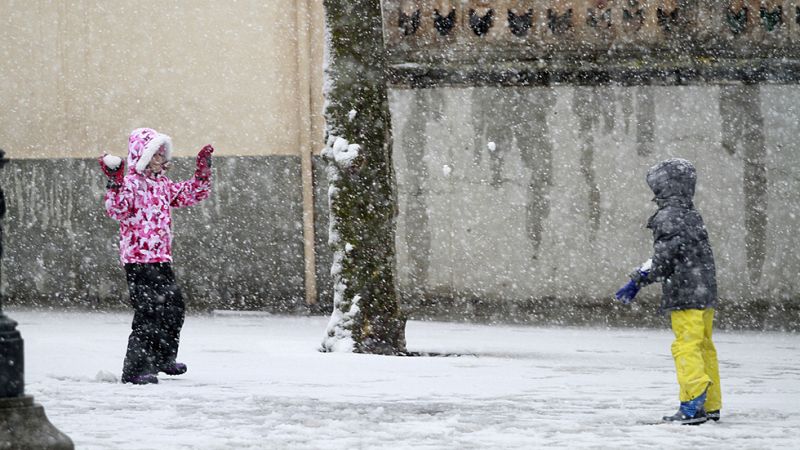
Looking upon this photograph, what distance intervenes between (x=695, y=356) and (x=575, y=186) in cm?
817

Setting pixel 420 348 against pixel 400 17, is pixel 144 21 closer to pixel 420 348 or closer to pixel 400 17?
pixel 400 17

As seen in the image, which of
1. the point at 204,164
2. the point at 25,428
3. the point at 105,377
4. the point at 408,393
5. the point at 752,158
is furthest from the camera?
the point at 752,158

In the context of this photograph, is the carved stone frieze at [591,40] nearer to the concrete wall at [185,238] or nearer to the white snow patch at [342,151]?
the concrete wall at [185,238]

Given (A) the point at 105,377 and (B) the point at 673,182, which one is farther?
(A) the point at 105,377

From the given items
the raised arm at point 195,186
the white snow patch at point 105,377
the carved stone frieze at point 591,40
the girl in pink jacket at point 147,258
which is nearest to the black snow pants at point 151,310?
the girl in pink jacket at point 147,258

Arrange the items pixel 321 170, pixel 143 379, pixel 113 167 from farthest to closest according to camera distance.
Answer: pixel 321 170
pixel 113 167
pixel 143 379

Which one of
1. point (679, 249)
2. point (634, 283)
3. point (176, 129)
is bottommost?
A: point (634, 283)

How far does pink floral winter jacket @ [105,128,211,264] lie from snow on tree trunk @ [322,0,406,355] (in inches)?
91.2

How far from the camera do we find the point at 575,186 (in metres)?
16.0

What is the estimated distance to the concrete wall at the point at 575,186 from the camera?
15.9m

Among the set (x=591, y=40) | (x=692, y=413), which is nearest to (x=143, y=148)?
(x=692, y=413)

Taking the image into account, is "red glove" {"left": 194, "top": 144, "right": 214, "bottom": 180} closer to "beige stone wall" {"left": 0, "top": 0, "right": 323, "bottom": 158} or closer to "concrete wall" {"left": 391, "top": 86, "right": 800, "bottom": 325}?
"concrete wall" {"left": 391, "top": 86, "right": 800, "bottom": 325}

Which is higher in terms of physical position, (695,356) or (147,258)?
(147,258)

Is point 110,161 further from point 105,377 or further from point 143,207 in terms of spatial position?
point 105,377
